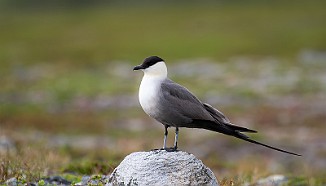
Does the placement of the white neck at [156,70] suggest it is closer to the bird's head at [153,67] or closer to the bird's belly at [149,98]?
the bird's head at [153,67]

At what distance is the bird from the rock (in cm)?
27

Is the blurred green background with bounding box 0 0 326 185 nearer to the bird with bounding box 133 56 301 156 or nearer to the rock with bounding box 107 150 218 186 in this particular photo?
the rock with bounding box 107 150 218 186

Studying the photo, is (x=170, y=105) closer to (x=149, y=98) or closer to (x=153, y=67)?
(x=149, y=98)

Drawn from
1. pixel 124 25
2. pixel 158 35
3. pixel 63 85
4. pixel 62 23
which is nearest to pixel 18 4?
pixel 62 23

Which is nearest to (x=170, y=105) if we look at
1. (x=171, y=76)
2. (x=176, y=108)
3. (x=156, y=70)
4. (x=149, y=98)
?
(x=176, y=108)

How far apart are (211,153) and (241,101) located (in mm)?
10510

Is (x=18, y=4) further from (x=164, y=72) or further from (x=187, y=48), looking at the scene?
(x=164, y=72)

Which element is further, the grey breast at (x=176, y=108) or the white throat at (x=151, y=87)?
the grey breast at (x=176, y=108)

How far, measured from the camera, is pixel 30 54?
207 feet

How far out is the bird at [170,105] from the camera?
916cm

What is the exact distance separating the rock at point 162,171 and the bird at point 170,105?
274mm

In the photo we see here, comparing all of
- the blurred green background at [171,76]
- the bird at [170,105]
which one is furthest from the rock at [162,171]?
the blurred green background at [171,76]

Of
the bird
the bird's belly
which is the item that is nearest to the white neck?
the bird

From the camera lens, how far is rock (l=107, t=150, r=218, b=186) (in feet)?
30.1
